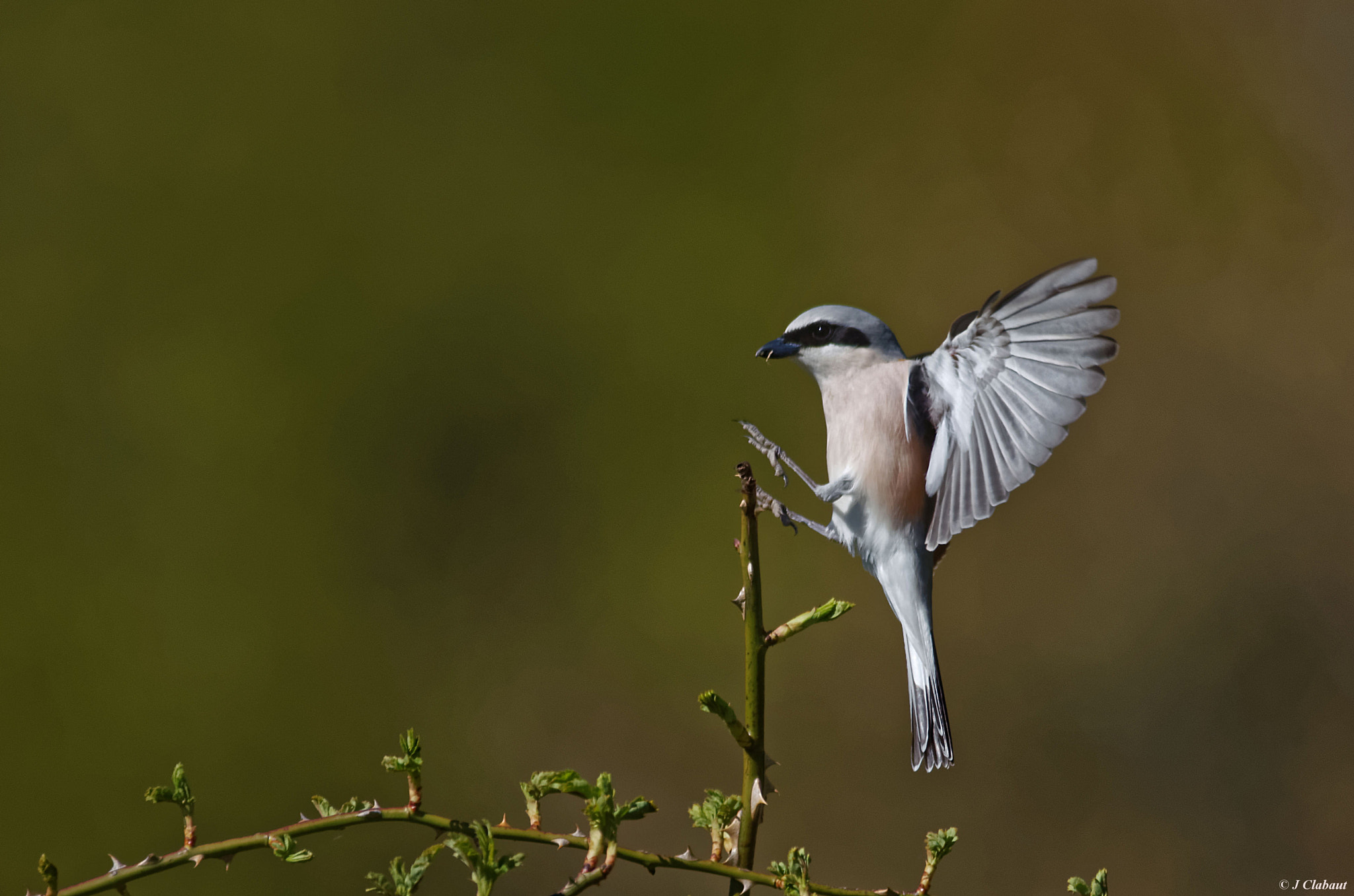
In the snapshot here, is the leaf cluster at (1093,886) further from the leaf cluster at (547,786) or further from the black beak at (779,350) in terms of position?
the black beak at (779,350)

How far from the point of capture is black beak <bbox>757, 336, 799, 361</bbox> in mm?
885

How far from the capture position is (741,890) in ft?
1.90

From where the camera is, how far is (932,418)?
899 mm

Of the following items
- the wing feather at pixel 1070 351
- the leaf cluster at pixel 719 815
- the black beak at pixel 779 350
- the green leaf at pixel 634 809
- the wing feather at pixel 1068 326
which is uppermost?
the black beak at pixel 779 350

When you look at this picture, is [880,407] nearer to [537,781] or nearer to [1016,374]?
[1016,374]

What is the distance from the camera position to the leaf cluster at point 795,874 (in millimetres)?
Result: 545

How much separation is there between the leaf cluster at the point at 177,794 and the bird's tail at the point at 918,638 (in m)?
0.63

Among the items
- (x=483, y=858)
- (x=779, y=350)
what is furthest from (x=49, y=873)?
(x=779, y=350)

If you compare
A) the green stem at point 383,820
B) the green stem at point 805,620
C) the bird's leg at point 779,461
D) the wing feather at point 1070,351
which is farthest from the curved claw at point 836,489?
the green stem at point 383,820

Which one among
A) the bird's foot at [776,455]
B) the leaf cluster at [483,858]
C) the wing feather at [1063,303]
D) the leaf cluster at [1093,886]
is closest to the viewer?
the leaf cluster at [483,858]

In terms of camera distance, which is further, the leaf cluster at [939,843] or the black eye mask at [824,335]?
the black eye mask at [824,335]

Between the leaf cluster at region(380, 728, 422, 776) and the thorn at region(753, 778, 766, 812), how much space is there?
0.19 metres

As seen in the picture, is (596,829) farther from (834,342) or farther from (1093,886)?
(834,342)

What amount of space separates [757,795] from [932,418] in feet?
1.43
